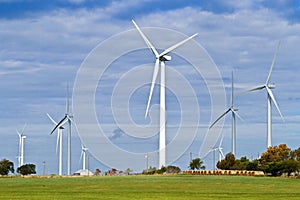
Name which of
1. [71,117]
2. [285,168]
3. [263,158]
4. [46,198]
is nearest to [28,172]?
[71,117]

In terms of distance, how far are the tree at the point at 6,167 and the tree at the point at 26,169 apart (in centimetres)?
401

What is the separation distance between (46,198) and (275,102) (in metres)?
72.8

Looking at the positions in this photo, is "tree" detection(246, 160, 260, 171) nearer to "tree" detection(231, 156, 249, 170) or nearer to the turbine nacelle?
"tree" detection(231, 156, 249, 170)

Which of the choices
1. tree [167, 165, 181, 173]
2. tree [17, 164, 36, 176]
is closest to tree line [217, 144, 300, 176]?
tree [167, 165, 181, 173]

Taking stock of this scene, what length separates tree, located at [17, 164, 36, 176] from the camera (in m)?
182

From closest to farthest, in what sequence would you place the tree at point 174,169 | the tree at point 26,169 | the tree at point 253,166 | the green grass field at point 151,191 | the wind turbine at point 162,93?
the green grass field at point 151,191 < the wind turbine at point 162,93 < the tree at point 253,166 < the tree at point 174,169 < the tree at point 26,169

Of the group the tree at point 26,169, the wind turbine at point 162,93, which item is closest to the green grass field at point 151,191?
the wind turbine at point 162,93

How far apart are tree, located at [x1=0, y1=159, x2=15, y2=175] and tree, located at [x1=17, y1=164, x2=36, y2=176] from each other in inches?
158

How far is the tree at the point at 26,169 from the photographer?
7170 inches

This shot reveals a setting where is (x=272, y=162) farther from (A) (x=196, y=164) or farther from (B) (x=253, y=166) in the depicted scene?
(A) (x=196, y=164)

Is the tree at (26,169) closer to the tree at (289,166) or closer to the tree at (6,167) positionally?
the tree at (6,167)

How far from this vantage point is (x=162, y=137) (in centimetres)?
10831

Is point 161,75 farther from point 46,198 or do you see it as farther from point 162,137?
point 46,198

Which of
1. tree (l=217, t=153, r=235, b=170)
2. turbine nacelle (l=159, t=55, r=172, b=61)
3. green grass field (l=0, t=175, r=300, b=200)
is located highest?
turbine nacelle (l=159, t=55, r=172, b=61)
